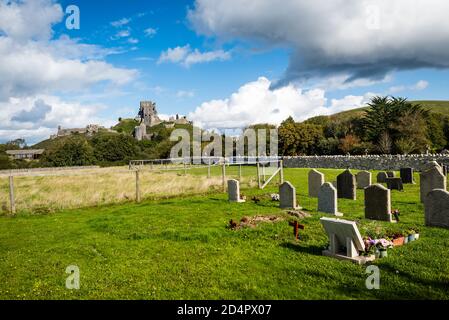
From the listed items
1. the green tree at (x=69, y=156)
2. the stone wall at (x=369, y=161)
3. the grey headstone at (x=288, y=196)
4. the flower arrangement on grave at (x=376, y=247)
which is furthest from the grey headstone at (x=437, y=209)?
the green tree at (x=69, y=156)

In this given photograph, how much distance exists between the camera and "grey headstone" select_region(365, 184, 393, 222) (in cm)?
1239

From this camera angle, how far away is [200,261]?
8.59 meters

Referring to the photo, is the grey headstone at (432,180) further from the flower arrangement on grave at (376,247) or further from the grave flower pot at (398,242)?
the flower arrangement on grave at (376,247)

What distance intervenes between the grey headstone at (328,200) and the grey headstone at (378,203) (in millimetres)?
1241

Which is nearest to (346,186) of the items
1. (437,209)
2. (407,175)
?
(437,209)

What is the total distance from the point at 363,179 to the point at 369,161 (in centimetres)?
2204

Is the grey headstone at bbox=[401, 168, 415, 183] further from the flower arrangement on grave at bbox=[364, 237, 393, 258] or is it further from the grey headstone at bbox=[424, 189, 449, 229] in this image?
the flower arrangement on grave at bbox=[364, 237, 393, 258]

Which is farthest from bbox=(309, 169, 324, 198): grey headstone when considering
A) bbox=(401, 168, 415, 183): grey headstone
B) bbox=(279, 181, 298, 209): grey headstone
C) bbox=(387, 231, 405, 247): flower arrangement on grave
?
bbox=(401, 168, 415, 183): grey headstone

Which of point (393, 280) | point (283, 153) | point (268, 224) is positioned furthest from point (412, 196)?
point (283, 153)

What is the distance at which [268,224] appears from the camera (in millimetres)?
11938

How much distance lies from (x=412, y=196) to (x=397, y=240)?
10.5 metres

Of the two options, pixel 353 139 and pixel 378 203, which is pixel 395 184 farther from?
pixel 353 139

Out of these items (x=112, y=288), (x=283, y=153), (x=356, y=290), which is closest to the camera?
(x=356, y=290)
